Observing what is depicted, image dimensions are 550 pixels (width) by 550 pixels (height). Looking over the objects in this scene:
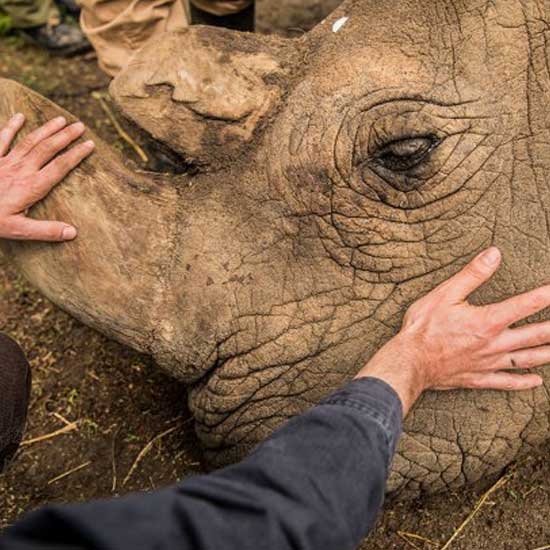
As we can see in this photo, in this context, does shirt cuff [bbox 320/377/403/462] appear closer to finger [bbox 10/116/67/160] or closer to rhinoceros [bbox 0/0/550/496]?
rhinoceros [bbox 0/0/550/496]

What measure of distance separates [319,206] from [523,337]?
0.70 metres

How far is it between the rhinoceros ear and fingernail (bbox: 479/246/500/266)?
77 centimetres

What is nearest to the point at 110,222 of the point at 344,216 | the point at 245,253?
the point at 245,253

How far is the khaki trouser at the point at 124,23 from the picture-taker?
4.53 metres

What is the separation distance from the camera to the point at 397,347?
280cm

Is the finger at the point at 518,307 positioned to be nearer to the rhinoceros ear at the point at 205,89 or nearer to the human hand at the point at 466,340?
the human hand at the point at 466,340

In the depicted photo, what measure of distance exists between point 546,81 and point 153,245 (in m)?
1.24

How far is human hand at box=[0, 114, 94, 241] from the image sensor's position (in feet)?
10.0

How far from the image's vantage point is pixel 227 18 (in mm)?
5070

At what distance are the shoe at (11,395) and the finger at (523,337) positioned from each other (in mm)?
1480

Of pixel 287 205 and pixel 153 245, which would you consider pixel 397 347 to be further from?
pixel 153 245

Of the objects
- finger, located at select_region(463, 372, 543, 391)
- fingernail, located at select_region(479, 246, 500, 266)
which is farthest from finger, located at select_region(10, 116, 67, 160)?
finger, located at select_region(463, 372, 543, 391)

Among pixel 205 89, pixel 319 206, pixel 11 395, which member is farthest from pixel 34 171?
pixel 319 206

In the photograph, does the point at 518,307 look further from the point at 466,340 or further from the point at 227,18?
the point at 227,18
